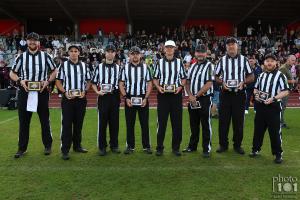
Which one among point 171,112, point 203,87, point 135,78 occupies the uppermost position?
point 135,78

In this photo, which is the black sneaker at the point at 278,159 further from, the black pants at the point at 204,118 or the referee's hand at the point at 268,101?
the black pants at the point at 204,118

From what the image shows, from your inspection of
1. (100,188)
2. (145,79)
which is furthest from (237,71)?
(100,188)

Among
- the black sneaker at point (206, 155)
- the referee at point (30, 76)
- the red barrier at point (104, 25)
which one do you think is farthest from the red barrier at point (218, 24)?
the referee at point (30, 76)

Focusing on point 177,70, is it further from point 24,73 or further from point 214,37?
point 214,37

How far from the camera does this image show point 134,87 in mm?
6219

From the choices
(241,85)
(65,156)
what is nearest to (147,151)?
(65,156)

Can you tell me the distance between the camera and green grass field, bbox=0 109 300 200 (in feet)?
14.5

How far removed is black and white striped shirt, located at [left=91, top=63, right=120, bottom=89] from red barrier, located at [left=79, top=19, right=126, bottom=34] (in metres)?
20.5

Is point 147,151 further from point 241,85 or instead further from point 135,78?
point 241,85

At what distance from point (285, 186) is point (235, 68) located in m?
2.22

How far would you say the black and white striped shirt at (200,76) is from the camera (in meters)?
6.11

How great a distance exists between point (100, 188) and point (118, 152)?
179cm

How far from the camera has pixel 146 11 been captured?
24.2m

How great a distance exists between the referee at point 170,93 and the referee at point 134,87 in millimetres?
184
